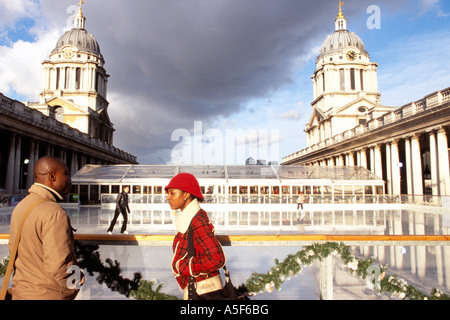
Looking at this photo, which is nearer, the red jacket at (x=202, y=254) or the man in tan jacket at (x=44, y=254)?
the man in tan jacket at (x=44, y=254)

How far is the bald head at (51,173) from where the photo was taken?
2.82 meters

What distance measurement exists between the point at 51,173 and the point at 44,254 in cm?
70

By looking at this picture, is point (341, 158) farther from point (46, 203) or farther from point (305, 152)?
point (46, 203)

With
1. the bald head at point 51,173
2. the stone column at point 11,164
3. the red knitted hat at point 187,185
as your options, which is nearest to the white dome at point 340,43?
the stone column at point 11,164

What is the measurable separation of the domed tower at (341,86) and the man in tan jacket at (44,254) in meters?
65.7

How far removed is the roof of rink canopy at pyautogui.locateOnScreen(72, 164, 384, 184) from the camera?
35375 millimetres

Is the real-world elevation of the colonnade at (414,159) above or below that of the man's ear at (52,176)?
above

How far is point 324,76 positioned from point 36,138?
6006 centimetres

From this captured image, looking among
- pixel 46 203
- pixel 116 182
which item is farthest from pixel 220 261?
pixel 116 182

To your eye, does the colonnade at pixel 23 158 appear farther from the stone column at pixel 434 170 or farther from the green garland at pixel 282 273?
the stone column at pixel 434 170

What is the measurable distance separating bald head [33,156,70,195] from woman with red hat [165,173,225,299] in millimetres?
956

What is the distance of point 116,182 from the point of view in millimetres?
34094

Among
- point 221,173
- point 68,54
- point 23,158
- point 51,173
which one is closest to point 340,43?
point 221,173

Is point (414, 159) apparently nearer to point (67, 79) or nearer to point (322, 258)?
point (322, 258)
